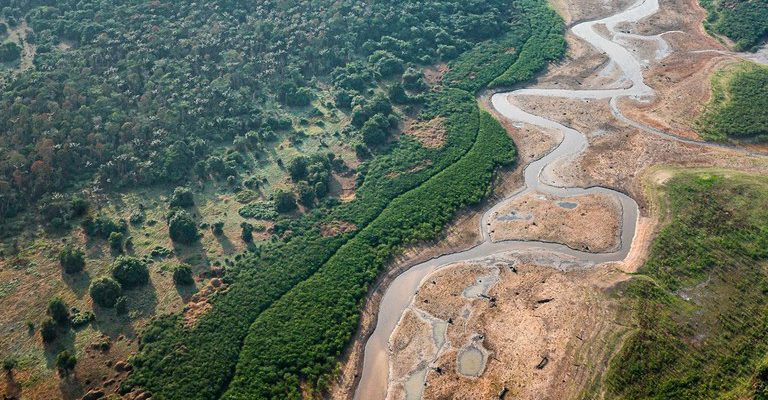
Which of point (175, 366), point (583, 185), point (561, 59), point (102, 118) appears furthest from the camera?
point (561, 59)

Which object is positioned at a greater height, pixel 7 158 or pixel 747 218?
pixel 7 158

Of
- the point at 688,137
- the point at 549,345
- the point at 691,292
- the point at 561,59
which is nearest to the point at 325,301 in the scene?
the point at 549,345

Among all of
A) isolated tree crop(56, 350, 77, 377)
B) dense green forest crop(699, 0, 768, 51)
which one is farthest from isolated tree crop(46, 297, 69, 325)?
dense green forest crop(699, 0, 768, 51)

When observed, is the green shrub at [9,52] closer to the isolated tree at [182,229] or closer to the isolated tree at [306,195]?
the isolated tree at [182,229]

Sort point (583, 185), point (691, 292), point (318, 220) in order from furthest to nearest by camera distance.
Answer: point (583, 185)
point (318, 220)
point (691, 292)

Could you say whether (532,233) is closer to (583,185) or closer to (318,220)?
(583,185)

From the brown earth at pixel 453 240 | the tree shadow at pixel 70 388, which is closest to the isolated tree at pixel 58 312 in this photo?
the tree shadow at pixel 70 388

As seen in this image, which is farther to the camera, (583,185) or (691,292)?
(583,185)
